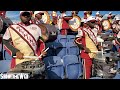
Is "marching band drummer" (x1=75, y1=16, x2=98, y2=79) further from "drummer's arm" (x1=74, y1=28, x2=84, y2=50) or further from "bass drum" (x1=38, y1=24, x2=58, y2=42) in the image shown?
"bass drum" (x1=38, y1=24, x2=58, y2=42)

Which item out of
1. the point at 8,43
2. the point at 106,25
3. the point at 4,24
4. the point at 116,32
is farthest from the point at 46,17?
the point at 8,43

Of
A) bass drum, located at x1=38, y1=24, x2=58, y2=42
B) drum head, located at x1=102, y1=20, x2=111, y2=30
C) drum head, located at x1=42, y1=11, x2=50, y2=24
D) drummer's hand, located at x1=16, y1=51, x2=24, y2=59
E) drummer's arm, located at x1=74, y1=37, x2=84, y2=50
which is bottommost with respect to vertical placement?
drummer's hand, located at x1=16, y1=51, x2=24, y2=59

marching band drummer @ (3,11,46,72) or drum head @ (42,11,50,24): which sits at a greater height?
drum head @ (42,11,50,24)

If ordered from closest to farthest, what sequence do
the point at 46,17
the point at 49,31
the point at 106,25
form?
1. the point at 49,31
2. the point at 46,17
3. the point at 106,25

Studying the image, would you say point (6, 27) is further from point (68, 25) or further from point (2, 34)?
point (68, 25)

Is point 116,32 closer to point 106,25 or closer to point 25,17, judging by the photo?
point 106,25

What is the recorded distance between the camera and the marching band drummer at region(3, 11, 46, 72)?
396cm

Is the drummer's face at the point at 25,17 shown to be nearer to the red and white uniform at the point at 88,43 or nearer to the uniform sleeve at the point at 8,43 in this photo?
the uniform sleeve at the point at 8,43

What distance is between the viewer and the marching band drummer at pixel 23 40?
3.96 m

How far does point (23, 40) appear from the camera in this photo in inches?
157

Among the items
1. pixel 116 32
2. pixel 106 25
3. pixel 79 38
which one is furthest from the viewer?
pixel 106 25

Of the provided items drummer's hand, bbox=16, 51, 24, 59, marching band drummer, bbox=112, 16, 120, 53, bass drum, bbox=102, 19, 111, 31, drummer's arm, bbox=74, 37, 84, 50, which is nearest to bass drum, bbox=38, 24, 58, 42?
drummer's arm, bbox=74, 37, 84, 50
